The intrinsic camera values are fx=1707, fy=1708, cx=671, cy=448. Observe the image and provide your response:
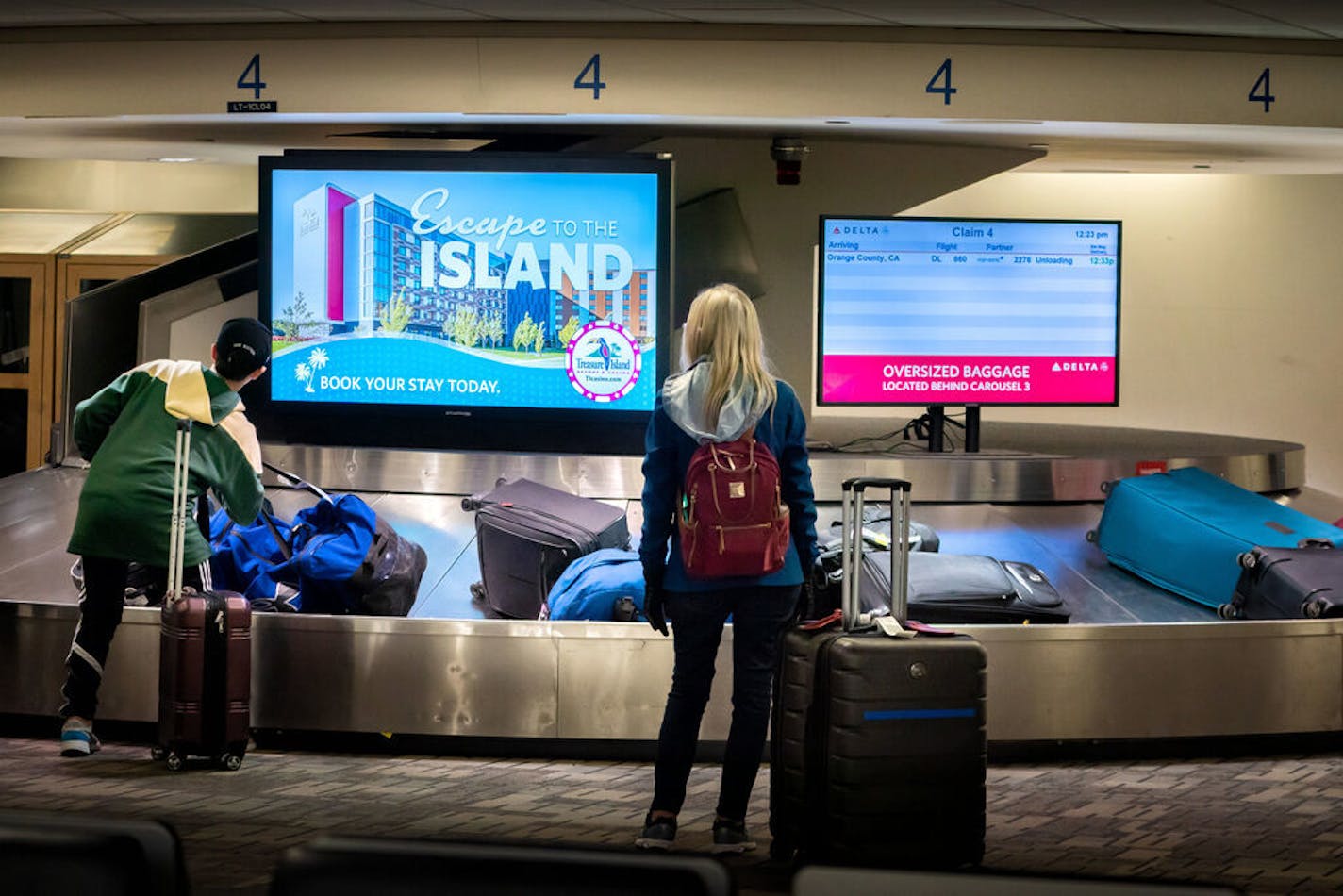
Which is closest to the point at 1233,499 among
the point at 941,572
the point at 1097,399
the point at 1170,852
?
the point at 1097,399

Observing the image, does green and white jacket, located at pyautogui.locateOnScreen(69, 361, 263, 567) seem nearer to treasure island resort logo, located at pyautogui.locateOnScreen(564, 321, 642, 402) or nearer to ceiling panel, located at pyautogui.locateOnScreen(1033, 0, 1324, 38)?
treasure island resort logo, located at pyautogui.locateOnScreen(564, 321, 642, 402)

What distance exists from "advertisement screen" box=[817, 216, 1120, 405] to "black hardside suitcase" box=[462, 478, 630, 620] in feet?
5.15

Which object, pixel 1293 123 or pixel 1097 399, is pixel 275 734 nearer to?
pixel 1097 399

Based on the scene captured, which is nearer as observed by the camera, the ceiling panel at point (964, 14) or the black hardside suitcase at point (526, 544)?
the black hardside suitcase at point (526, 544)

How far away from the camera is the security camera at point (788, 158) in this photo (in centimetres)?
871

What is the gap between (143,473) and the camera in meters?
5.43

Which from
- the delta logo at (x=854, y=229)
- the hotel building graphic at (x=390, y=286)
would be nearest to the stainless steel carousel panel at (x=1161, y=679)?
the delta logo at (x=854, y=229)

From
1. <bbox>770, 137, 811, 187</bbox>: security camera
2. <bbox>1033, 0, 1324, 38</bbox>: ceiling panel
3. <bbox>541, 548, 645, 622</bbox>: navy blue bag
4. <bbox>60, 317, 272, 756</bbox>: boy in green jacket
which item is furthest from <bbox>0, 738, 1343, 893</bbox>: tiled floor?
<bbox>770, 137, 811, 187</bbox>: security camera

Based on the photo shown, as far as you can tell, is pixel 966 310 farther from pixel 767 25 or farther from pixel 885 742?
pixel 885 742

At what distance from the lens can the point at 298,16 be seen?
311 inches

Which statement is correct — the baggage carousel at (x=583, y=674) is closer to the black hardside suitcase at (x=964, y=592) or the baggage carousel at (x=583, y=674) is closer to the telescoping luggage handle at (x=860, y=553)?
the black hardside suitcase at (x=964, y=592)

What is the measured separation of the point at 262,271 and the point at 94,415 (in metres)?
2.54

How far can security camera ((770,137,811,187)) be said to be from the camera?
871cm

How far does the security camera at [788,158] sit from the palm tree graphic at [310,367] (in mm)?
2504
